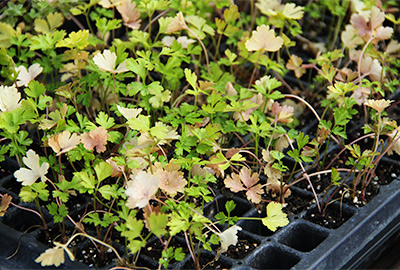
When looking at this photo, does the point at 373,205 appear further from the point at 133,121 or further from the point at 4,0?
the point at 4,0

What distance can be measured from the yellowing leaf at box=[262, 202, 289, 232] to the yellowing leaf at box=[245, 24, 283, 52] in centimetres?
49

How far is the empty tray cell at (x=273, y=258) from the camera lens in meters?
1.32

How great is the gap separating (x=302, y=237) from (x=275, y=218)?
0.72 ft

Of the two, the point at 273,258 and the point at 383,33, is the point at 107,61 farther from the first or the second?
the point at 383,33

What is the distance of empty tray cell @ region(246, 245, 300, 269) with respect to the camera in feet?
4.33

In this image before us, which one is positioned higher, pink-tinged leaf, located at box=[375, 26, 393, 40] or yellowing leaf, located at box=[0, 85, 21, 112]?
yellowing leaf, located at box=[0, 85, 21, 112]

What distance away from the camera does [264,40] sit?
154 centimetres

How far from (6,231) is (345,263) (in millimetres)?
828

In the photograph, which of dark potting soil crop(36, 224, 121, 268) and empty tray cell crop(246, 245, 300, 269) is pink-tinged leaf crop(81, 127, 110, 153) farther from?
empty tray cell crop(246, 245, 300, 269)

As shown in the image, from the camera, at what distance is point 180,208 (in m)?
1.18

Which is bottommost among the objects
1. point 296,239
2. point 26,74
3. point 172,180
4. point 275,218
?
point 296,239

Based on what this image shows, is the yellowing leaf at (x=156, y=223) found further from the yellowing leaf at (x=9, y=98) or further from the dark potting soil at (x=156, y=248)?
the yellowing leaf at (x=9, y=98)

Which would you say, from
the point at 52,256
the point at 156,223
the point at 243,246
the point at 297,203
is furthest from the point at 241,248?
the point at 52,256

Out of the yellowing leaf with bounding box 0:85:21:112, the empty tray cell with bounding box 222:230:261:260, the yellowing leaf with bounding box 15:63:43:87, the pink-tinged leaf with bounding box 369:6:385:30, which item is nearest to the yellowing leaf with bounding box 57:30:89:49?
the yellowing leaf with bounding box 15:63:43:87
